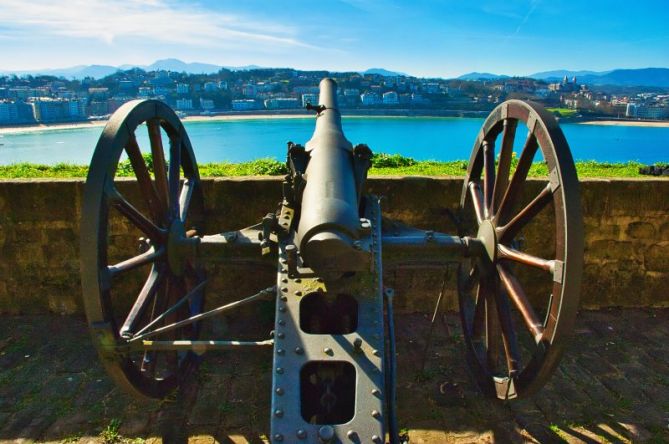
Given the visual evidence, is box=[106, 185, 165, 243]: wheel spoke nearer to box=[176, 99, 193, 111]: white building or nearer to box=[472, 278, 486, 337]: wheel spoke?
box=[472, 278, 486, 337]: wheel spoke

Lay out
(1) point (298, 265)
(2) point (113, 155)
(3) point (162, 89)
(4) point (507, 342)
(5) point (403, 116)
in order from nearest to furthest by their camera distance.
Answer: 1. (2) point (113, 155)
2. (1) point (298, 265)
3. (4) point (507, 342)
4. (5) point (403, 116)
5. (3) point (162, 89)

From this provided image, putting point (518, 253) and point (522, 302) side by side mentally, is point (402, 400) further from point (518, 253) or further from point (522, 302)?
point (518, 253)

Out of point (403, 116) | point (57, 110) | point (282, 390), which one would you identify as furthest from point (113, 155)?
point (57, 110)

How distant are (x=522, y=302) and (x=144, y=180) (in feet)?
8.07

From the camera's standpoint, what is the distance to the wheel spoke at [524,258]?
275 cm

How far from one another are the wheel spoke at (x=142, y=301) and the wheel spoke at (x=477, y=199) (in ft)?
7.35

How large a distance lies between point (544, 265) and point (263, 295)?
1.57 meters

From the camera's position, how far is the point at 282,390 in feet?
7.44

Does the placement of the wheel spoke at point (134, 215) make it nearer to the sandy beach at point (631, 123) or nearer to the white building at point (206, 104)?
the sandy beach at point (631, 123)

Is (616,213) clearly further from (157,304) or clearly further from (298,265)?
(157,304)

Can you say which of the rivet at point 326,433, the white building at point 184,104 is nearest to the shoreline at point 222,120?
the white building at point 184,104

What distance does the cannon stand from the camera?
2.42m

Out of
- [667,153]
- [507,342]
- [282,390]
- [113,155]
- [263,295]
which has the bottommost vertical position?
[667,153]

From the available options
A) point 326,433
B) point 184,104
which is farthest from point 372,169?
point 184,104
